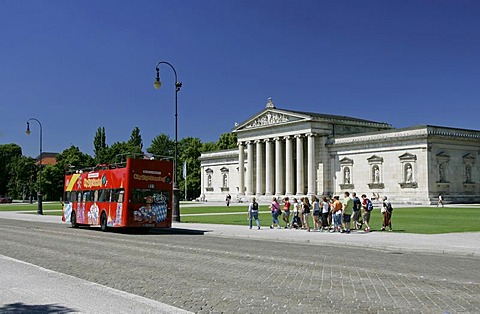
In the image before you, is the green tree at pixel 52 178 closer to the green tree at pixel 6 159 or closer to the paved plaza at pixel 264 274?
the green tree at pixel 6 159

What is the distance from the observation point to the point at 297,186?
9731cm

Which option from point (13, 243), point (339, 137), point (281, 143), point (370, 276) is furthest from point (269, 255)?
point (281, 143)

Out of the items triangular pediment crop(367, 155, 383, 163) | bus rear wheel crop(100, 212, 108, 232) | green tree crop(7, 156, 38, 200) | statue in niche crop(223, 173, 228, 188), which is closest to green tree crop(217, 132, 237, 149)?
statue in niche crop(223, 173, 228, 188)

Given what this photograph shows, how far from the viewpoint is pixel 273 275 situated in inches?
550

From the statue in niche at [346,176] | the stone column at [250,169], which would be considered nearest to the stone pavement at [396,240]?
the statue in niche at [346,176]

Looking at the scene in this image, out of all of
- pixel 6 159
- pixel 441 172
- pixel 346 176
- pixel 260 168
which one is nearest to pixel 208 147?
pixel 260 168

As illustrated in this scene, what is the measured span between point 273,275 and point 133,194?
58.9ft

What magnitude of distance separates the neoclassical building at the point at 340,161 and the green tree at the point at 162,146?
46.0m

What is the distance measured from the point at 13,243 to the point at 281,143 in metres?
79.2

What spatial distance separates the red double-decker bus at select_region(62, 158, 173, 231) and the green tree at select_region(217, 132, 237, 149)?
319ft

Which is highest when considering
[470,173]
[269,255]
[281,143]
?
[281,143]

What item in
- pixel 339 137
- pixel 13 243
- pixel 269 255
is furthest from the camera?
pixel 339 137

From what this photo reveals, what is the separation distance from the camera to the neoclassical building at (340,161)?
255ft

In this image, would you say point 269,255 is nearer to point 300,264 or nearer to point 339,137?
point 300,264
